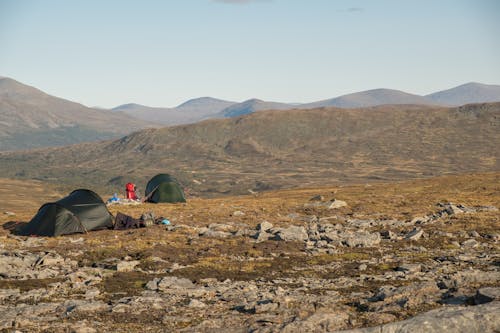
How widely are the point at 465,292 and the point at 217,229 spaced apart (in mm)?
18552

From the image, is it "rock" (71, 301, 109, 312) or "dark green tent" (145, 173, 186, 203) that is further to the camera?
"dark green tent" (145, 173, 186, 203)

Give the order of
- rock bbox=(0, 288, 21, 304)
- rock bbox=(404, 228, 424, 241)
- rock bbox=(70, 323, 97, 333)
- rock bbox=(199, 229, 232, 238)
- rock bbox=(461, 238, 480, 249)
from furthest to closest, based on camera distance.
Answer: rock bbox=(199, 229, 232, 238), rock bbox=(404, 228, 424, 241), rock bbox=(461, 238, 480, 249), rock bbox=(0, 288, 21, 304), rock bbox=(70, 323, 97, 333)

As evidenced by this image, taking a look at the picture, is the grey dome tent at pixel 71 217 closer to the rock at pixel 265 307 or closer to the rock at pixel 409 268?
the rock at pixel 409 268

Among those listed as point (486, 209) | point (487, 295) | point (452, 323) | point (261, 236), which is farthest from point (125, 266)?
point (486, 209)

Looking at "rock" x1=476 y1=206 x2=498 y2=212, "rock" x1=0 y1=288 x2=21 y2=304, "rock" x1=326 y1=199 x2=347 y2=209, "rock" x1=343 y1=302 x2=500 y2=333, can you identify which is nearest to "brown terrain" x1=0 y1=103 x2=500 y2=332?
"rock" x1=343 y1=302 x2=500 y2=333

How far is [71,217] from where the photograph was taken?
3197cm

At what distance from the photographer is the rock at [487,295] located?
14.0 metres

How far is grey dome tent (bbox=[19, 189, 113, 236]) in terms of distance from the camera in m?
31.6

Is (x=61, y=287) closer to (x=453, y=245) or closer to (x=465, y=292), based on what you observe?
(x=465, y=292)

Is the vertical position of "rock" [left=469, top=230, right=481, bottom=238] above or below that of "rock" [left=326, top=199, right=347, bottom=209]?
above

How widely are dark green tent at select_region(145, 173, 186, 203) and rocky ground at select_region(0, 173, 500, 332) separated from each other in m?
10.3

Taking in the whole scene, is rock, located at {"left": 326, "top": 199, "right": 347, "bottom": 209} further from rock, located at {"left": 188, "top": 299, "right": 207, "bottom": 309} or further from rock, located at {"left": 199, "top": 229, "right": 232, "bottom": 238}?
rock, located at {"left": 188, "top": 299, "right": 207, "bottom": 309}

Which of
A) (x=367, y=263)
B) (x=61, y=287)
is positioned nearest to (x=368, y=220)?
(x=367, y=263)

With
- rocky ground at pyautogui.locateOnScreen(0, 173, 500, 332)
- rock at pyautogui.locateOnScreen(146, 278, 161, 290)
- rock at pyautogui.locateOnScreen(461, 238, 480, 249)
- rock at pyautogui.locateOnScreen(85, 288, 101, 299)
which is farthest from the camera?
rock at pyautogui.locateOnScreen(461, 238, 480, 249)
